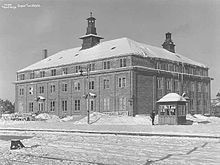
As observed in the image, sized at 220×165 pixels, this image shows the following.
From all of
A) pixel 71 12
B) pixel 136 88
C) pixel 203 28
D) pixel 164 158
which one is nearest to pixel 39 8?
pixel 71 12

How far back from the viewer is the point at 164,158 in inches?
489

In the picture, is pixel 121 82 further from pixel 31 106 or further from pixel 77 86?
pixel 31 106

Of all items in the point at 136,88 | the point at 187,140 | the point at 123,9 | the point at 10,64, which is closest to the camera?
the point at 123,9

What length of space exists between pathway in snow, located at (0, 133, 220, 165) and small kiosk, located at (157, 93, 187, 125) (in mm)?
12004

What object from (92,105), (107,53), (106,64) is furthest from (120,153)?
(107,53)

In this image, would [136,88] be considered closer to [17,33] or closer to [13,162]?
[17,33]

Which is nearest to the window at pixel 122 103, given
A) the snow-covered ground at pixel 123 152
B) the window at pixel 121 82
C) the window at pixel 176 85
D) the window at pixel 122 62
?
the window at pixel 121 82

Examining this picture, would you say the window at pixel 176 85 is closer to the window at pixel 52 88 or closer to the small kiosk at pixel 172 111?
the small kiosk at pixel 172 111

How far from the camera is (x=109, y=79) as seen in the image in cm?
4288

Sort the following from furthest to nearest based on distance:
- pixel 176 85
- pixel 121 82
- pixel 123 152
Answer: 1. pixel 176 85
2. pixel 121 82
3. pixel 123 152

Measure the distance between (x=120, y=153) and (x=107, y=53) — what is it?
31.3 metres

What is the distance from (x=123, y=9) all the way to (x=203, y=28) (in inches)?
120

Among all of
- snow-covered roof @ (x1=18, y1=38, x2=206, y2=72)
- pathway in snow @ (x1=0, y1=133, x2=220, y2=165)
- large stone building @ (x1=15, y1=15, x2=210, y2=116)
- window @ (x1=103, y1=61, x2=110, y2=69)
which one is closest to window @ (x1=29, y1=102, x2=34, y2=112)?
large stone building @ (x1=15, y1=15, x2=210, y2=116)

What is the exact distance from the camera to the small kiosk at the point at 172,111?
29.8m
